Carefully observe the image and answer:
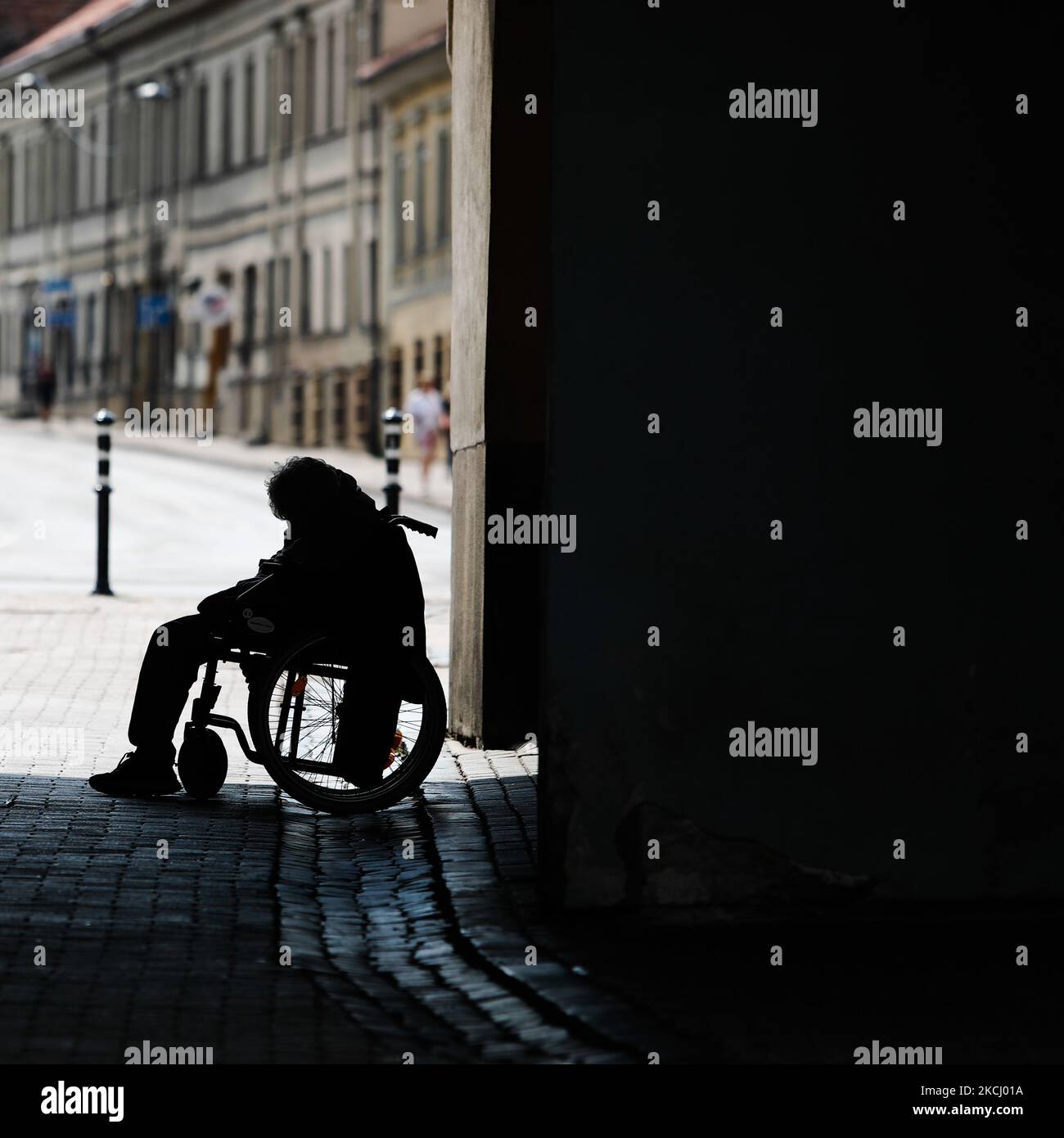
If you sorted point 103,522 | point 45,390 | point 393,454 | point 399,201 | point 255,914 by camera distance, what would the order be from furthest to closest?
point 45,390 < point 399,201 < point 103,522 < point 393,454 < point 255,914

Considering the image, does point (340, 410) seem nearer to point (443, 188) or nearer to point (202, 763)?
point (443, 188)

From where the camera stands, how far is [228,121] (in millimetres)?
61219

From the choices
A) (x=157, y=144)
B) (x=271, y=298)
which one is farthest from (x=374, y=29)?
(x=157, y=144)

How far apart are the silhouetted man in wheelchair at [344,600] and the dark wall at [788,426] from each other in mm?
1939

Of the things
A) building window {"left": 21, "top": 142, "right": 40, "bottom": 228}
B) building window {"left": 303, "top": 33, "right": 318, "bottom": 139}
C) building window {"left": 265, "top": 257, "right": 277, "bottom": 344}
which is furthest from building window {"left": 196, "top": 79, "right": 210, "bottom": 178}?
building window {"left": 21, "top": 142, "right": 40, "bottom": 228}

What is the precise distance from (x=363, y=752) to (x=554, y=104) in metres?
2.91

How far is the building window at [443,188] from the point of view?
50.5 meters

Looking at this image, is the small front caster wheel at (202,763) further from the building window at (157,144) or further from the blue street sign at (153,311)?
the building window at (157,144)

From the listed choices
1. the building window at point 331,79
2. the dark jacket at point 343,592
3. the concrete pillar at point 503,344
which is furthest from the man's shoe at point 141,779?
the building window at point 331,79

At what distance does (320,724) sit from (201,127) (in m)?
54.3

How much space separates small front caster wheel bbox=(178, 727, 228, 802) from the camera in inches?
410

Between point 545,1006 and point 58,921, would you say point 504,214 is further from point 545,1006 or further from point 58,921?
point 545,1006

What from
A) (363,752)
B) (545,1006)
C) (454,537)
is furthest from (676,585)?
(454,537)

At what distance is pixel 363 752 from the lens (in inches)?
395
